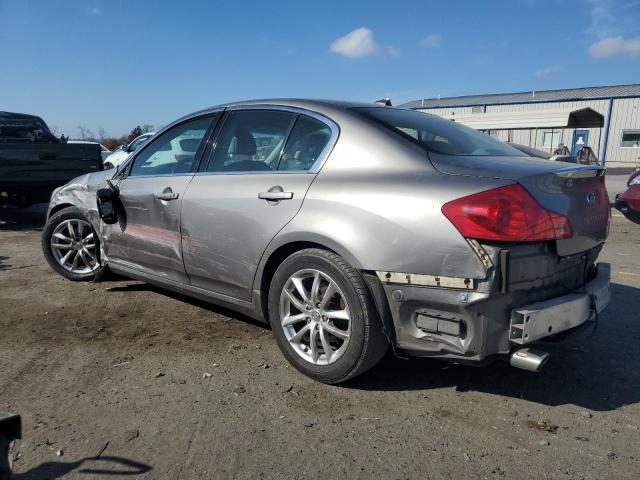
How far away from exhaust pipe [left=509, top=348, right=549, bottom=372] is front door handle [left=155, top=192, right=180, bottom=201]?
2.51 meters

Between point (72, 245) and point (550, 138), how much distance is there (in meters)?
34.5

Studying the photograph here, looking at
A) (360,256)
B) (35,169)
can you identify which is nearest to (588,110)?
(35,169)

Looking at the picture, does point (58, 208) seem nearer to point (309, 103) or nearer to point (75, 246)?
point (75, 246)

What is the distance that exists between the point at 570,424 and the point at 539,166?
135 cm

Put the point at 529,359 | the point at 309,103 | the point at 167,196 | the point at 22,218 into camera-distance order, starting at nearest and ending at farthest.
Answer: the point at 529,359
the point at 309,103
the point at 167,196
the point at 22,218

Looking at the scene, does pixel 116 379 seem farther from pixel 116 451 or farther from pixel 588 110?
pixel 588 110

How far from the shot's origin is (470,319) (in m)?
2.46

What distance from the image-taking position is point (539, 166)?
9.11 ft

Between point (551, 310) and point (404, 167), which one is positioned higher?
point (404, 167)

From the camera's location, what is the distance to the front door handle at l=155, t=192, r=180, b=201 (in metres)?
3.75

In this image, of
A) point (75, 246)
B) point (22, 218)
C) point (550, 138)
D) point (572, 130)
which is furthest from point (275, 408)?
point (572, 130)

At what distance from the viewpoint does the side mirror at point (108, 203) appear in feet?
14.2

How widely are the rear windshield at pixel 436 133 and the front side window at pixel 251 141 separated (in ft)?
1.84

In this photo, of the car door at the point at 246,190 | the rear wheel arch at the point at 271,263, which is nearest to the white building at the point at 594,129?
the car door at the point at 246,190
